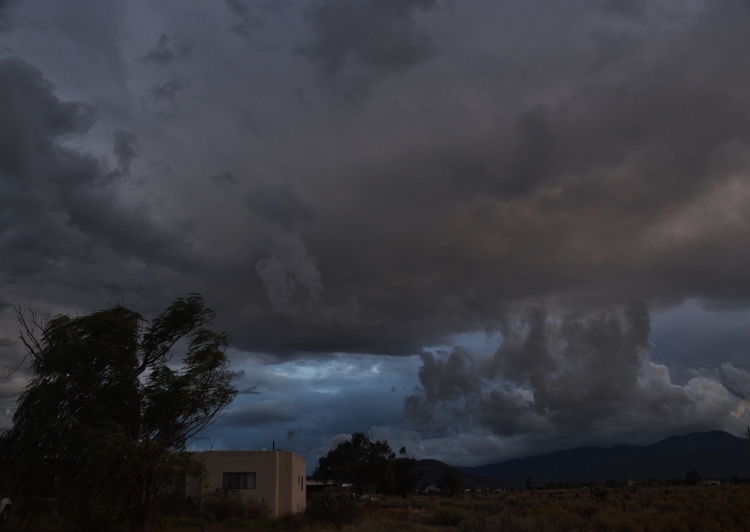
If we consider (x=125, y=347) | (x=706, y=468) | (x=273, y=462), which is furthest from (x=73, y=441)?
(x=706, y=468)

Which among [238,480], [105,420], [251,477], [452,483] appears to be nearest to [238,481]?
[238,480]

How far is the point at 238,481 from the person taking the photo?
39.6 meters

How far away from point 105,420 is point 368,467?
6601 cm

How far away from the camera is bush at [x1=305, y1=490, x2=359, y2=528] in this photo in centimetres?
3325

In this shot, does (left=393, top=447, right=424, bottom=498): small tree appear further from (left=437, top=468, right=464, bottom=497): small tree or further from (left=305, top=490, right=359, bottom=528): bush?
(left=305, top=490, right=359, bottom=528): bush

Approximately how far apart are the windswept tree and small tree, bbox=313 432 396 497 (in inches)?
2440

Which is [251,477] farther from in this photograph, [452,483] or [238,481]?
[452,483]

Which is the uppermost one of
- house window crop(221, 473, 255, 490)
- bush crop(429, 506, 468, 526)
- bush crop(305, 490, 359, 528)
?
house window crop(221, 473, 255, 490)

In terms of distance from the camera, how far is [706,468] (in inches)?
7830

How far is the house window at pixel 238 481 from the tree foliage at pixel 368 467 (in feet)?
148

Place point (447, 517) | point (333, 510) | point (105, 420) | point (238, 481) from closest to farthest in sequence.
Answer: point (105, 420)
point (333, 510)
point (447, 517)
point (238, 481)

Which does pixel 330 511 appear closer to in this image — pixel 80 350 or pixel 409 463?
pixel 80 350

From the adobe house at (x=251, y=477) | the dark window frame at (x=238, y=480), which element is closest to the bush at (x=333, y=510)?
the adobe house at (x=251, y=477)

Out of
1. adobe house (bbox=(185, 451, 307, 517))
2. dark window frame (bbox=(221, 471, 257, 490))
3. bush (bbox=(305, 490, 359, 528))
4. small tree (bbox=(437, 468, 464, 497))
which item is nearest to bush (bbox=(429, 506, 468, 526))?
bush (bbox=(305, 490, 359, 528))
